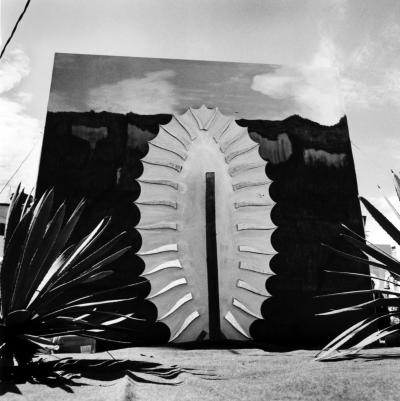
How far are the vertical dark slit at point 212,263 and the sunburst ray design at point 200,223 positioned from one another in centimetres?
5

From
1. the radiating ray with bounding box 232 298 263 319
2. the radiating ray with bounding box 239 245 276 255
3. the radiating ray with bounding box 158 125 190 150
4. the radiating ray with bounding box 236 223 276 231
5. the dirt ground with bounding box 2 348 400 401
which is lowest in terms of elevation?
the dirt ground with bounding box 2 348 400 401

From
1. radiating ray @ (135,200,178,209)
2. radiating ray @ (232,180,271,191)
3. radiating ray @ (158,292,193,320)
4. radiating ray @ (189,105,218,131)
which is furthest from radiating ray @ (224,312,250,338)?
radiating ray @ (189,105,218,131)

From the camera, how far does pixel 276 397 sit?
6.99 feet

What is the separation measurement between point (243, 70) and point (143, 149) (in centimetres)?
189

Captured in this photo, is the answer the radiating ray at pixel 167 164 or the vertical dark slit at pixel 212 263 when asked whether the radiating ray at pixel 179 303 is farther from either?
the radiating ray at pixel 167 164

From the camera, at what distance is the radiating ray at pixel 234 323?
5.09 metres

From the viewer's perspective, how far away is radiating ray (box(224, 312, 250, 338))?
5.09 m

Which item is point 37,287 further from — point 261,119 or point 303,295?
point 261,119

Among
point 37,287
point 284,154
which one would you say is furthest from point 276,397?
point 284,154

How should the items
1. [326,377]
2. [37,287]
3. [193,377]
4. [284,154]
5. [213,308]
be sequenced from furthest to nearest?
[284,154]
[213,308]
[37,287]
[193,377]
[326,377]

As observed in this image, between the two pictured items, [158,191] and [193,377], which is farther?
[158,191]

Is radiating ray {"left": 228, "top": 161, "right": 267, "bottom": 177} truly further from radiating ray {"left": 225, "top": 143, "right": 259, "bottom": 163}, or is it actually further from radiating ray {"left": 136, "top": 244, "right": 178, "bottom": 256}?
radiating ray {"left": 136, "top": 244, "right": 178, "bottom": 256}

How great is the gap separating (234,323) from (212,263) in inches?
28.6

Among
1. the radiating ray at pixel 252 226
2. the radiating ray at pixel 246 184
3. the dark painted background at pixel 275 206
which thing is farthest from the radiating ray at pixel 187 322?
the radiating ray at pixel 246 184
